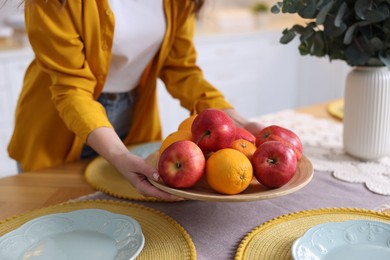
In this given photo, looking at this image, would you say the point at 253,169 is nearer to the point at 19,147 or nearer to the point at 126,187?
the point at 126,187

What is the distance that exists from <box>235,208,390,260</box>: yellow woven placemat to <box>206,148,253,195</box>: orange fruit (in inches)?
3.4

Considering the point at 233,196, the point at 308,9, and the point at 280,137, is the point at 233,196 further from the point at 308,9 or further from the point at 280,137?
the point at 308,9

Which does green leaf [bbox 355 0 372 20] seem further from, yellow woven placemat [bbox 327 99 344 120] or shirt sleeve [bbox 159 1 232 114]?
yellow woven placemat [bbox 327 99 344 120]

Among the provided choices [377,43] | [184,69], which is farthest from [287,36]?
[184,69]

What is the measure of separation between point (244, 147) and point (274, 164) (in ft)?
0.26

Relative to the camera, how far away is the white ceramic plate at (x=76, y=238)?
74 cm

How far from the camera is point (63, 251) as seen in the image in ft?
2.45

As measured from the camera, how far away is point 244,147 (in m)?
0.85

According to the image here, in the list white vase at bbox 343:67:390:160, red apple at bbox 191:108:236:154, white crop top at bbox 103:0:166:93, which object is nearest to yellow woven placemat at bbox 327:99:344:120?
white vase at bbox 343:67:390:160

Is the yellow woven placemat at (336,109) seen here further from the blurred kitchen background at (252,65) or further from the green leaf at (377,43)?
the blurred kitchen background at (252,65)

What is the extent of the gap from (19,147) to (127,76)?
13.8 inches

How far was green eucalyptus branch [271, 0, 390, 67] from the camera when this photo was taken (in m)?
1.01

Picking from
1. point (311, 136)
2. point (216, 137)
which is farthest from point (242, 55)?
point (216, 137)

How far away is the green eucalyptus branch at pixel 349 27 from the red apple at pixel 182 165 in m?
0.44
